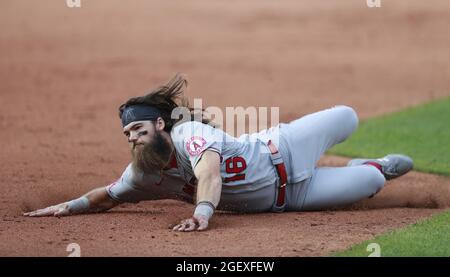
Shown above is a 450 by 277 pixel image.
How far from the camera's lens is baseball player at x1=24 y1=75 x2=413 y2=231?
5062 millimetres

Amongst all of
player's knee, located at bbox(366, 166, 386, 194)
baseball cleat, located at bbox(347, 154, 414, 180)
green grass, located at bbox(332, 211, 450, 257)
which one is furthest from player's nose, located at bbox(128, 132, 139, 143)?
baseball cleat, located at bbox(347, 154, 414, 180)

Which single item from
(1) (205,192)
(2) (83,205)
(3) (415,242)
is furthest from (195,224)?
(3) (415,242)

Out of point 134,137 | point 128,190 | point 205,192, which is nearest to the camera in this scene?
point 205,192

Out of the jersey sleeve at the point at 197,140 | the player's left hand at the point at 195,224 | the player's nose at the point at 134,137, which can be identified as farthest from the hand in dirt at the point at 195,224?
the player's nose at the point at 134,137

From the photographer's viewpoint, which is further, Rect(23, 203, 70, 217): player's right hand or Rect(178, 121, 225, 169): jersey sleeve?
Rect(23, 203, 70, 217): player's right hand

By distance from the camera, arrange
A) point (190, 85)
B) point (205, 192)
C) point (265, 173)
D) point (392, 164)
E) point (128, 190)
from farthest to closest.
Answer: point (190, 85) → point (392, 164) → point (128, 190) → point (265, 173) → point (205, 192)

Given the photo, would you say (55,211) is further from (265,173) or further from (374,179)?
(374,179)

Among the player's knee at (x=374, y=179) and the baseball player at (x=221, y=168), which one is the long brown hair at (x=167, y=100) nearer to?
the baseball player at (x=221, y=168)

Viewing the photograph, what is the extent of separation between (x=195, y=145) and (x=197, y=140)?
1.3 inches

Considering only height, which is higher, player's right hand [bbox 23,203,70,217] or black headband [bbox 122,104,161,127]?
black headband [bbox 122,104,161,127]

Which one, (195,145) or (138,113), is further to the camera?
(138,113)

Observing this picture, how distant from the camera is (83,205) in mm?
5590

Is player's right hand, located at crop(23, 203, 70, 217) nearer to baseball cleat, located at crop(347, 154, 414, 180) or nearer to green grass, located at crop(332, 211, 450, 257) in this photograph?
green grass, located at crop(332, 211, 450, 257)

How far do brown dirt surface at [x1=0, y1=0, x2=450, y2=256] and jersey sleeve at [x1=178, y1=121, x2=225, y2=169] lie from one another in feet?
1.42
